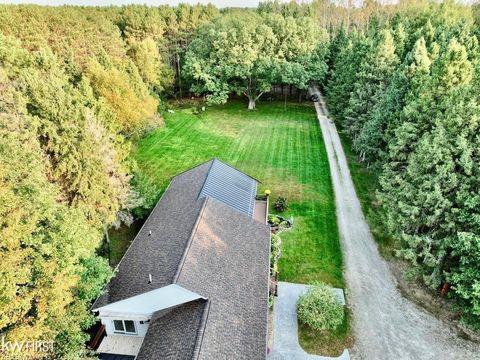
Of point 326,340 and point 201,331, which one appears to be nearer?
point 201,331

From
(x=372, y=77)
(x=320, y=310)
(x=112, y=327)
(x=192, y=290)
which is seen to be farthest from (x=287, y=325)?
(x=372, y=77)

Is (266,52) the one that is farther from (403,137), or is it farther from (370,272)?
(370,272)

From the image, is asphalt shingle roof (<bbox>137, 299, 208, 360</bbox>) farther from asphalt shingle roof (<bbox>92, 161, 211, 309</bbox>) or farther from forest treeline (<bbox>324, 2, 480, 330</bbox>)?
forest treeline (<bbox>324, 2, 480, 330</bbox>)

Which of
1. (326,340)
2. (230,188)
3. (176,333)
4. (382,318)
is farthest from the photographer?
(230,188)

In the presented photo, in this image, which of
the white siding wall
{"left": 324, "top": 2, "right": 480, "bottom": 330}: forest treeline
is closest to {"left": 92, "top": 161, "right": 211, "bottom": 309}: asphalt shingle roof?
the white siding wall

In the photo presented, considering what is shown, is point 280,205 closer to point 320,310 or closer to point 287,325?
point 287,325

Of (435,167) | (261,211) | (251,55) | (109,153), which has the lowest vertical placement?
(261,211)
